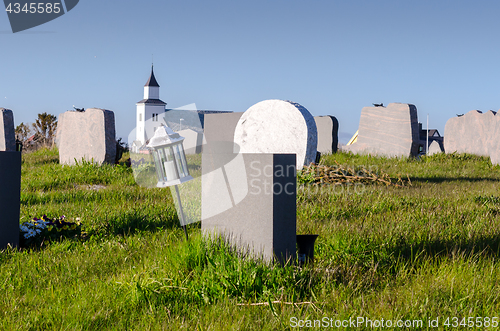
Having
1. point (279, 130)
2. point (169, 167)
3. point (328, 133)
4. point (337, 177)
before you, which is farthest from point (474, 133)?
point (169, 167)

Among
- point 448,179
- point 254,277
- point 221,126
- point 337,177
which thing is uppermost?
point 221,126

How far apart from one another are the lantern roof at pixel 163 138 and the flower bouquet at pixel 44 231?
5.57 ft

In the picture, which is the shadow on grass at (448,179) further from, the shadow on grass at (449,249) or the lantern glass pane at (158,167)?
the lantern glass pane at (158,167)

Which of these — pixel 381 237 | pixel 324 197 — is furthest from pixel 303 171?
pixel 381 237

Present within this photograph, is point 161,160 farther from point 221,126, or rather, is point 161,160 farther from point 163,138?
point 221,126

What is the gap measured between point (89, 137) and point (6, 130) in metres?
2.79

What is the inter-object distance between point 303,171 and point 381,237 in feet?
14.0

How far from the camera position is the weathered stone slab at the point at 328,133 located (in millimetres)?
13438

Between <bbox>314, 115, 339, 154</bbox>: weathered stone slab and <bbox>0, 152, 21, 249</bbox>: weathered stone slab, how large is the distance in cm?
1033

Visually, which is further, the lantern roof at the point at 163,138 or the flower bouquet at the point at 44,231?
the flower bouquet at the point at 44,231

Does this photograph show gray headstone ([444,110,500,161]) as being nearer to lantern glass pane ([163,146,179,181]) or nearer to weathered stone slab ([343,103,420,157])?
weathered stone slab ([343,103,420,157])

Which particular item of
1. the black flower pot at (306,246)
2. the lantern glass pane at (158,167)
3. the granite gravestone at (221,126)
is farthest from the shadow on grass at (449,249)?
the granite gravestone at (221,126)

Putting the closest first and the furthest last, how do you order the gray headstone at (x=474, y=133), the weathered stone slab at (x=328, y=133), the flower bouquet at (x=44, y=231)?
the flower bouquet at (x=44, y=231), the gray headstone at (x=474, y=133), the weathered stone slab at (x=328, y=133)

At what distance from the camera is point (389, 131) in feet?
40.2
